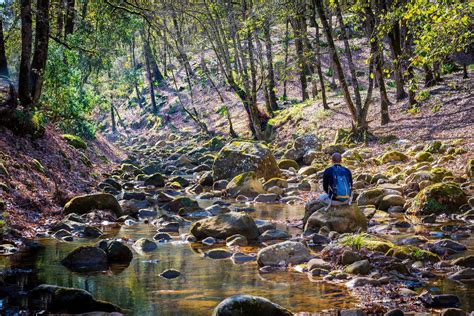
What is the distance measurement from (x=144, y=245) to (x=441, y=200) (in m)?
6.54

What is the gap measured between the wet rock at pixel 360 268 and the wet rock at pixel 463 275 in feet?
3.58

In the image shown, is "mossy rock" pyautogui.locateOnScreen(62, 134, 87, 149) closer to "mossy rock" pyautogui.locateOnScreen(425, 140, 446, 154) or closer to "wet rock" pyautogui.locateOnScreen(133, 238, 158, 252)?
"wet rock" pyautogui.locateOnScreen(133, 238, 158, 252)

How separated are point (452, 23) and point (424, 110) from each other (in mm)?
15798

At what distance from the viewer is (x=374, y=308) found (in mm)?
6785

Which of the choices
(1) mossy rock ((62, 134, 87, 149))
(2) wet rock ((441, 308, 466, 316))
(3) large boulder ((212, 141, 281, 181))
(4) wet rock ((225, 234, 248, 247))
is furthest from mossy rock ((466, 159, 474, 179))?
(1) mossy rock ((62, 134, 87, 149))

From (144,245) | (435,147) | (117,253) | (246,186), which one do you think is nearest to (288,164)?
(246,186)

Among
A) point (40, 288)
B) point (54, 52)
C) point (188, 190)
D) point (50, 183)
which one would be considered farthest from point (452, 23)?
point (54, 52)

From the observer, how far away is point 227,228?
11.5 meters

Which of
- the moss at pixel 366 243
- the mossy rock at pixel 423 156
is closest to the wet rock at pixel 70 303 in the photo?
the moss at pixel 366 243

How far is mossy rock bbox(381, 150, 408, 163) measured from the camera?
19.4 m

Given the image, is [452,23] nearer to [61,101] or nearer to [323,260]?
[323,260]

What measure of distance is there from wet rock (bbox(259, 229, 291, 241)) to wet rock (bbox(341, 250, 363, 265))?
2548mm

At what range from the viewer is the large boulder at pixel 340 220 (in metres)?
11.4

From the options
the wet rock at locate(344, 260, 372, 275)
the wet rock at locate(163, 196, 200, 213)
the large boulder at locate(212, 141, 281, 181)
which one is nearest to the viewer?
the wet rock at locate(344, 260, 372, 275)
